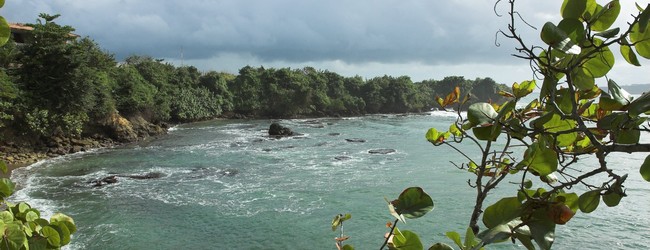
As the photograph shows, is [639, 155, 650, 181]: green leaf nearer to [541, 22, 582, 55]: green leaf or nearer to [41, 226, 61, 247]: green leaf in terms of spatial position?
[541, 22, 582, 55]: green leaf

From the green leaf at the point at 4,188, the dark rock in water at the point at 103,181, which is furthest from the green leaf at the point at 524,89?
the dark rock in water at the point at 103,181

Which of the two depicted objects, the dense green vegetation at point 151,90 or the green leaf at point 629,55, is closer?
the green leaf at point 629,55

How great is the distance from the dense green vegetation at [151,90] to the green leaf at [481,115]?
187 cm

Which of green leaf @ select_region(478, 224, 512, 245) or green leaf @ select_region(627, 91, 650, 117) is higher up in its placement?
green leaf @ select_region(627, 91, 650, 117)

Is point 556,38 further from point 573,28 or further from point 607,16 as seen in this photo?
point 607,16

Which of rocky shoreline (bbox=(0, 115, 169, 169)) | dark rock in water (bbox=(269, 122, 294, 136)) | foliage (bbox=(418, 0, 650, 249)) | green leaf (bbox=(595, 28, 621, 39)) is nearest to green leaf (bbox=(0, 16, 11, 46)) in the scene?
foliage (bbox=(418, 0, 650, 249))

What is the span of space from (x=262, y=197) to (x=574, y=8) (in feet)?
43.5

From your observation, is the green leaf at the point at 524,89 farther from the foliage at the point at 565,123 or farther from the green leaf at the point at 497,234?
the green leaf at the point at 497,234

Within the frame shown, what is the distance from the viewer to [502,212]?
108cm

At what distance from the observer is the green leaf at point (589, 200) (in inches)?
45.5

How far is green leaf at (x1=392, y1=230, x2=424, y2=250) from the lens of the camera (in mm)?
1346

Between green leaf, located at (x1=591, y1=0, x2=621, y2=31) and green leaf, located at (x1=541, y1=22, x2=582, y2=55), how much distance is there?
0.12 m

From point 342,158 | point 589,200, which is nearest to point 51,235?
point 589,200

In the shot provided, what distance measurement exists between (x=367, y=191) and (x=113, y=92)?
20710 millimetres
